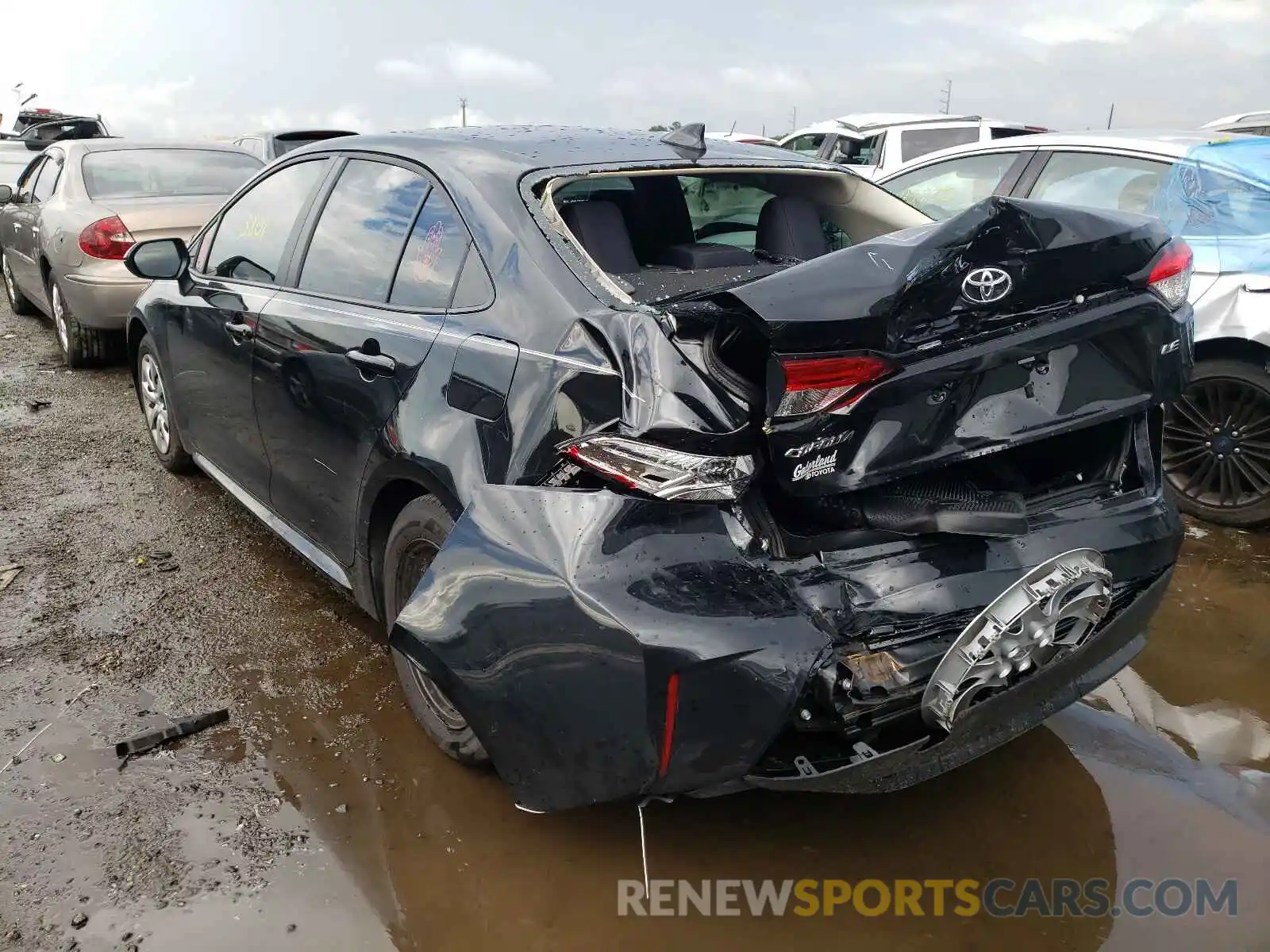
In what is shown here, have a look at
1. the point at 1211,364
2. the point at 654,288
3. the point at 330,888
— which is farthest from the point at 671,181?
the point at 1211,364

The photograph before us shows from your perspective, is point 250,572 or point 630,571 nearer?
point 630,571

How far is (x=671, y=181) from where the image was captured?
3.26 meters

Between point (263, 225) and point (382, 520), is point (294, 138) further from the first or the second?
point (382, 520)

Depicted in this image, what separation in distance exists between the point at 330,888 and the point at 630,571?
114 cm

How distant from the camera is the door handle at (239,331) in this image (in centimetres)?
337

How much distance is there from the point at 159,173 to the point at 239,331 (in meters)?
4.63

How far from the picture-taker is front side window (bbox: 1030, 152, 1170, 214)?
15.1 ft

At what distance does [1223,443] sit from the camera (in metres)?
4.27

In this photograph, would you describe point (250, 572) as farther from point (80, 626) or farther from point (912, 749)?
Answer: point (912, 749)

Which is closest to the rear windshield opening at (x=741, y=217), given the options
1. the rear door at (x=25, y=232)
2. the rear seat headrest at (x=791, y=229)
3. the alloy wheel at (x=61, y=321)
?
the rear seat headrest at (x=791, y=229)

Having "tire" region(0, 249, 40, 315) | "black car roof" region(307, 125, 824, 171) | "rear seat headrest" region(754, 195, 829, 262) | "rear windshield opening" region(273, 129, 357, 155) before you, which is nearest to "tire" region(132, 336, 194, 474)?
"black car roof" region(307, 125, 824, 171)

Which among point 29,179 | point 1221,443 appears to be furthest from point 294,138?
point 1221,443

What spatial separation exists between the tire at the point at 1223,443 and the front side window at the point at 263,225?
12.2ft

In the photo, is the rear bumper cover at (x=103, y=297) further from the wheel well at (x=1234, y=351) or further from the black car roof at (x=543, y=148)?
the wheel well at (x=1234, y=351)
